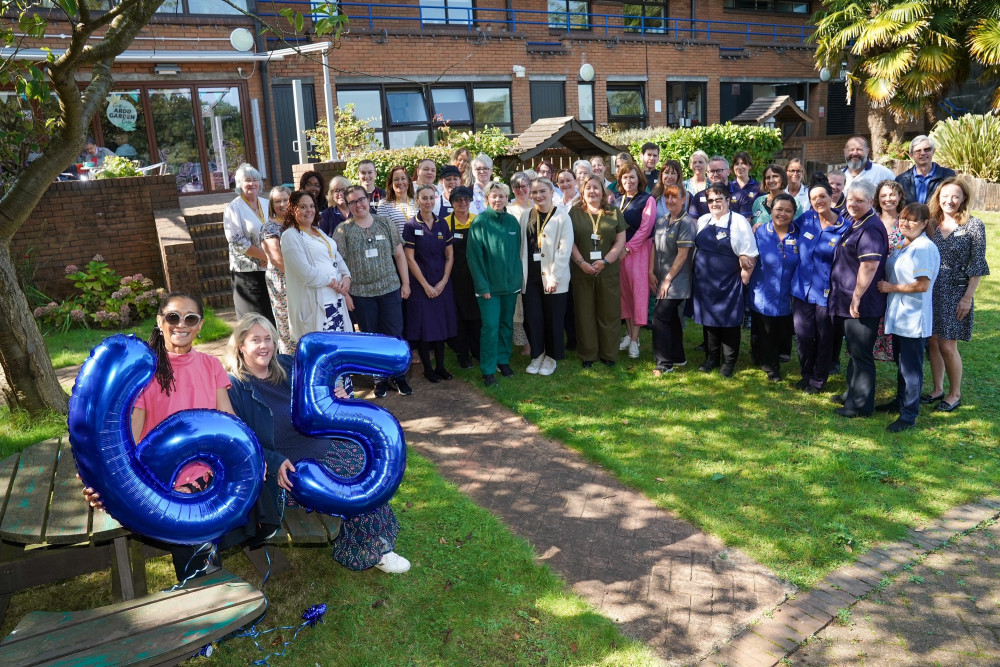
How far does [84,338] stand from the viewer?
30.8 ft

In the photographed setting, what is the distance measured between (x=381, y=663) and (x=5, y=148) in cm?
629

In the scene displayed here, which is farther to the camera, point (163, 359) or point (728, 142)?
point (728, 142)

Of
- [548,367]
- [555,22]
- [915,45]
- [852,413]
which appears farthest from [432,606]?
[555,22]

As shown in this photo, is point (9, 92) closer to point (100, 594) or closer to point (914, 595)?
point (100, 594)

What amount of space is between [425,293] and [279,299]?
4.34ft

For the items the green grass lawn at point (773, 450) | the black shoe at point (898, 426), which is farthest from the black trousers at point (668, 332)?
the black shoe at point (898, 426)

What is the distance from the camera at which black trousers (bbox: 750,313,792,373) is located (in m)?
6.93

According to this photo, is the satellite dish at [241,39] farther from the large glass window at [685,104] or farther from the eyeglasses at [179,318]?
the eyeglasses at [179,318]

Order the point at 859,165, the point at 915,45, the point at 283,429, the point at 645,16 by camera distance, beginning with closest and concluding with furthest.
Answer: the point at 283,429 → the point at 859,165 → the point at 915,45 → the point at 645,16

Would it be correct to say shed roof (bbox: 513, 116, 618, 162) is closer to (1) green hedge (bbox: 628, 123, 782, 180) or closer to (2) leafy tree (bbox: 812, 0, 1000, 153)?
(1) green hedge (bbox: 628, 123, 782, 180)

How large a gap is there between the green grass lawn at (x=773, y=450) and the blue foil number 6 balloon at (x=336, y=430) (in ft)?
7.19

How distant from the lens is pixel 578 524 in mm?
4770

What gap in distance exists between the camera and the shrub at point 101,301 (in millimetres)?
9867

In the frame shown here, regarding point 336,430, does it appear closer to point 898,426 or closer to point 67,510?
point 67,510
